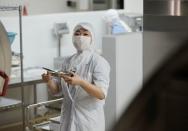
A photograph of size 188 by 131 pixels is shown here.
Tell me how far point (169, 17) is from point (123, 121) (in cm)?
15

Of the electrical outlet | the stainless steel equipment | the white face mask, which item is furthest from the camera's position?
the electrical outlet

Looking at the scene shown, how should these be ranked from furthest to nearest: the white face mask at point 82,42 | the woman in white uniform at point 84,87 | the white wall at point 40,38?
the white wall at point 40,38
the white face mask at point 82,42
the woman in white uniform at point 84,87

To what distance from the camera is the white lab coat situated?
7.18 feet

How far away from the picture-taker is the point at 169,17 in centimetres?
40

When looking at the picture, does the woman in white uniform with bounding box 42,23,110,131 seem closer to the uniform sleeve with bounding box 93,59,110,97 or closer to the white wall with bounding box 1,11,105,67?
the uniform sleeve with bounding box 93,59,110,97

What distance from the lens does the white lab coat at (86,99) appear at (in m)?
2.19

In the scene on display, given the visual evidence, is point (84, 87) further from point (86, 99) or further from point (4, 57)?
point (4, 57)

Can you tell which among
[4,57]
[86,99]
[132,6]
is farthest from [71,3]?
[86,99]

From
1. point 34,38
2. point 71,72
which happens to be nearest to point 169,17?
point 71,72

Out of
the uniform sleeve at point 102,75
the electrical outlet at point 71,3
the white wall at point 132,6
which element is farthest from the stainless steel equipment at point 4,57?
the electrical outlet at point 71,3

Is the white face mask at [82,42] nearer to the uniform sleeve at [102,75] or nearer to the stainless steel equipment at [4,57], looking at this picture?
the uniform sleeve at [102,75]

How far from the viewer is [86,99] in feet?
7.31

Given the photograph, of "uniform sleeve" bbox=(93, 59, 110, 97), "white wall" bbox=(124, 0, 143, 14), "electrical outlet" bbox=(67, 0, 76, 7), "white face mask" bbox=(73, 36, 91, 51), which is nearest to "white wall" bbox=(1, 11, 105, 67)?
"white wall" bbox=(124, 0, 143, 14)

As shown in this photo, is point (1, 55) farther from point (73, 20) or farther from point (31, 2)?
point (31, 2)
